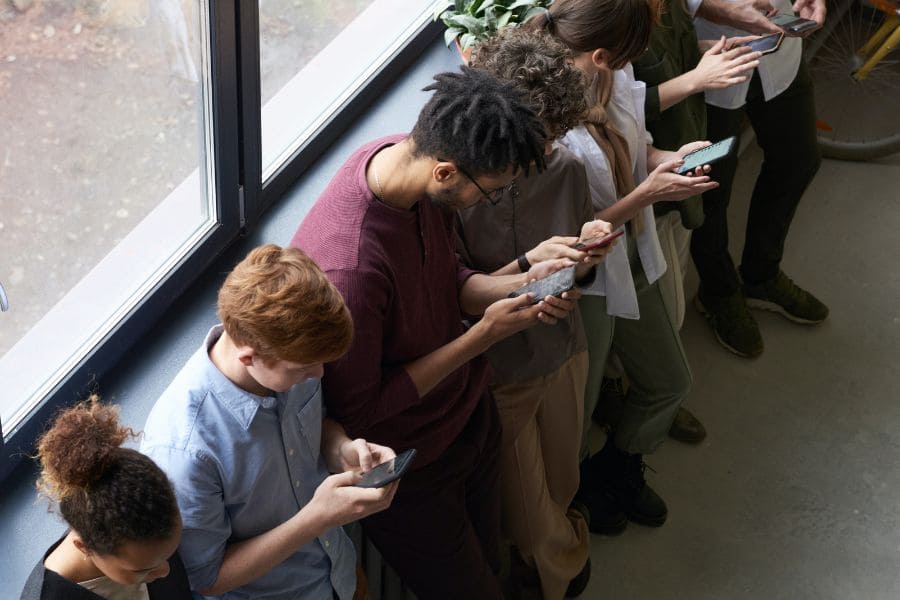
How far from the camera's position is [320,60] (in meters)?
3.04

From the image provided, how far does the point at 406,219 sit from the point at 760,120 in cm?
218

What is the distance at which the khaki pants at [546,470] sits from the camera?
8.75ft

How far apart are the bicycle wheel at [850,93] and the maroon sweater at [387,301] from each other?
133 inches

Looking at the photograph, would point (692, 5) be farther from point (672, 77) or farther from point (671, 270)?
point (671, 270)

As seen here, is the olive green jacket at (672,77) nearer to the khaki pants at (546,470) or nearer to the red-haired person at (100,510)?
the khaki pants at (546,470)

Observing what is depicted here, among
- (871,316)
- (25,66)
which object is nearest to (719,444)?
(871,316)

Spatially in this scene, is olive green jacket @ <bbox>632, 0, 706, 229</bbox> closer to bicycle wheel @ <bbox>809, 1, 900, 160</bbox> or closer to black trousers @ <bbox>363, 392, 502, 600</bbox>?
black trousers @ <bbox>363, 392, 502, 600</bbox>

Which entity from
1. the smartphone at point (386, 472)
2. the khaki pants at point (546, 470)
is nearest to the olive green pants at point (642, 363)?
the khaki pants at point (546, 470)

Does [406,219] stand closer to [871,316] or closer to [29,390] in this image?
[29,390]

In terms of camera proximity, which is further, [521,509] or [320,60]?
[320,60]

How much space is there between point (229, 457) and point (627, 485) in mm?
1941

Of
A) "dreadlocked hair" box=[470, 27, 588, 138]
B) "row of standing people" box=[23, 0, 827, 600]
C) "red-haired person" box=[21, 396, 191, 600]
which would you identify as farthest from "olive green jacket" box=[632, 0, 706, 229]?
"red-haired person" box=[21, 396, 191, 600]

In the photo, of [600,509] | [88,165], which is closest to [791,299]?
[600,509]

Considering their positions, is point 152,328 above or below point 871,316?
above
